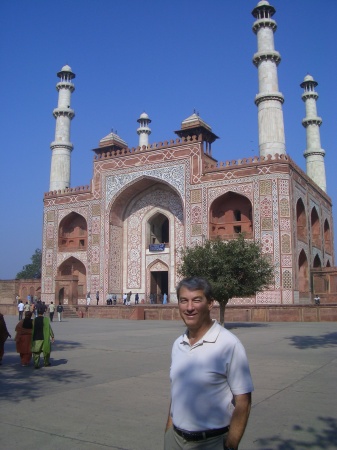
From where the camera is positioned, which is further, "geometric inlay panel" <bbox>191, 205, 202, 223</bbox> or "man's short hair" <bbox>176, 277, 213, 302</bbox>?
"geometric inlay panel" <bbox>191, 205, 202, 223</bbox>

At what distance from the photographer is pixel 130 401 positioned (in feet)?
15.6

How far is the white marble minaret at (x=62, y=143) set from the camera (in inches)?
1235

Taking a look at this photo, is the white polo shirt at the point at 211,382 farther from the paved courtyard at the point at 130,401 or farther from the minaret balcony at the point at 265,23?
the minaret balcony at the point at 265,23

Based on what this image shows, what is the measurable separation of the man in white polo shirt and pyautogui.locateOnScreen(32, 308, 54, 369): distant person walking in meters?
5.58

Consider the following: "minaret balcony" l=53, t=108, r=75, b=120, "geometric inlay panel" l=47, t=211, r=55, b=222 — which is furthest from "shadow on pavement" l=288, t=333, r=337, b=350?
"minaret balcony" l=53, t=108, r=75, b=120

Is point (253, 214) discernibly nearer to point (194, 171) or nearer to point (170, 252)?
point (194, 171)

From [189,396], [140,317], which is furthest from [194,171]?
[189,396]

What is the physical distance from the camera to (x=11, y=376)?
21.1 feet

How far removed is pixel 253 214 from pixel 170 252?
6227mm

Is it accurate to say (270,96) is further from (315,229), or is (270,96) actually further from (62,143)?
(62,143)

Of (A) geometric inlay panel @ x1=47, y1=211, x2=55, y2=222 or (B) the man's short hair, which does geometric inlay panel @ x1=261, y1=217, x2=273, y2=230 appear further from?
(B) the man's short hair

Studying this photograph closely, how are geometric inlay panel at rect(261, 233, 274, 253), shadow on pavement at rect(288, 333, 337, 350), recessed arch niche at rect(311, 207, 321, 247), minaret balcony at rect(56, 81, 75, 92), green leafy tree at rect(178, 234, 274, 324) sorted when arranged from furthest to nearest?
minaret balcony at rect(56, 81, 75, 92)
recessed arch niche at rect(311, 207, 321, 247)
geometric inlay panel at rect(261, 233, 274, 253)
green leafy tree at rect(178, 234, 274, 324)
shadow on pavement at rect(288, 333, 337, 350)

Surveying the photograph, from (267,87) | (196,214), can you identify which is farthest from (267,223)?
(267,87)

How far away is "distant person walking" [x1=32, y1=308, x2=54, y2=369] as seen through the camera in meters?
7.15
